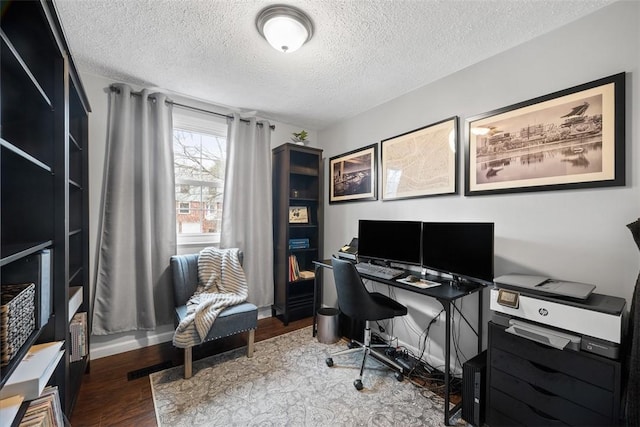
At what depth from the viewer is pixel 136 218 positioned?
2.34 metres

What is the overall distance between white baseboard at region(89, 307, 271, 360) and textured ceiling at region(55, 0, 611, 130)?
7.42 ft

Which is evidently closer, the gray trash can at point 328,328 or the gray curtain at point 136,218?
the gray curtain at point 136,218

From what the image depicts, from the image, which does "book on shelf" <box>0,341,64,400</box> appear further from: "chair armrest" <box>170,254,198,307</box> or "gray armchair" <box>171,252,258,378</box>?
"chair armrest" <box>170,254,198,307</box>

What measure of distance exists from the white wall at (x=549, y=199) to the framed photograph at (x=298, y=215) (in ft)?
4.30

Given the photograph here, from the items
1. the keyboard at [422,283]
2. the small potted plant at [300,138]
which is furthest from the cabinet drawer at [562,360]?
the small potted plant at [300,138]

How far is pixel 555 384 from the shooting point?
124cm

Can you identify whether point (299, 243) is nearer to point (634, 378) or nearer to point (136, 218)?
point (136, 218)

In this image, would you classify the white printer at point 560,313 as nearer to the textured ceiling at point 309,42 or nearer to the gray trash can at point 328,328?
the gray trash can at point 328,328

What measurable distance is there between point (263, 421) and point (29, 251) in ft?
4.81

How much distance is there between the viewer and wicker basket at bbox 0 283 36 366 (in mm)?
847

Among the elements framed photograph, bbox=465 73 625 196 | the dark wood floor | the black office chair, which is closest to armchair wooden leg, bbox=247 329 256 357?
the dark wood floor

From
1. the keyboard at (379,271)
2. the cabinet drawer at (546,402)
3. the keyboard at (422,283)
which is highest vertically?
A: the keyboard at (379,271)

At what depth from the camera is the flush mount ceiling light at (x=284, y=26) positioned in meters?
1.46

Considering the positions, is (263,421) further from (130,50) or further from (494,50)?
(494,50)
